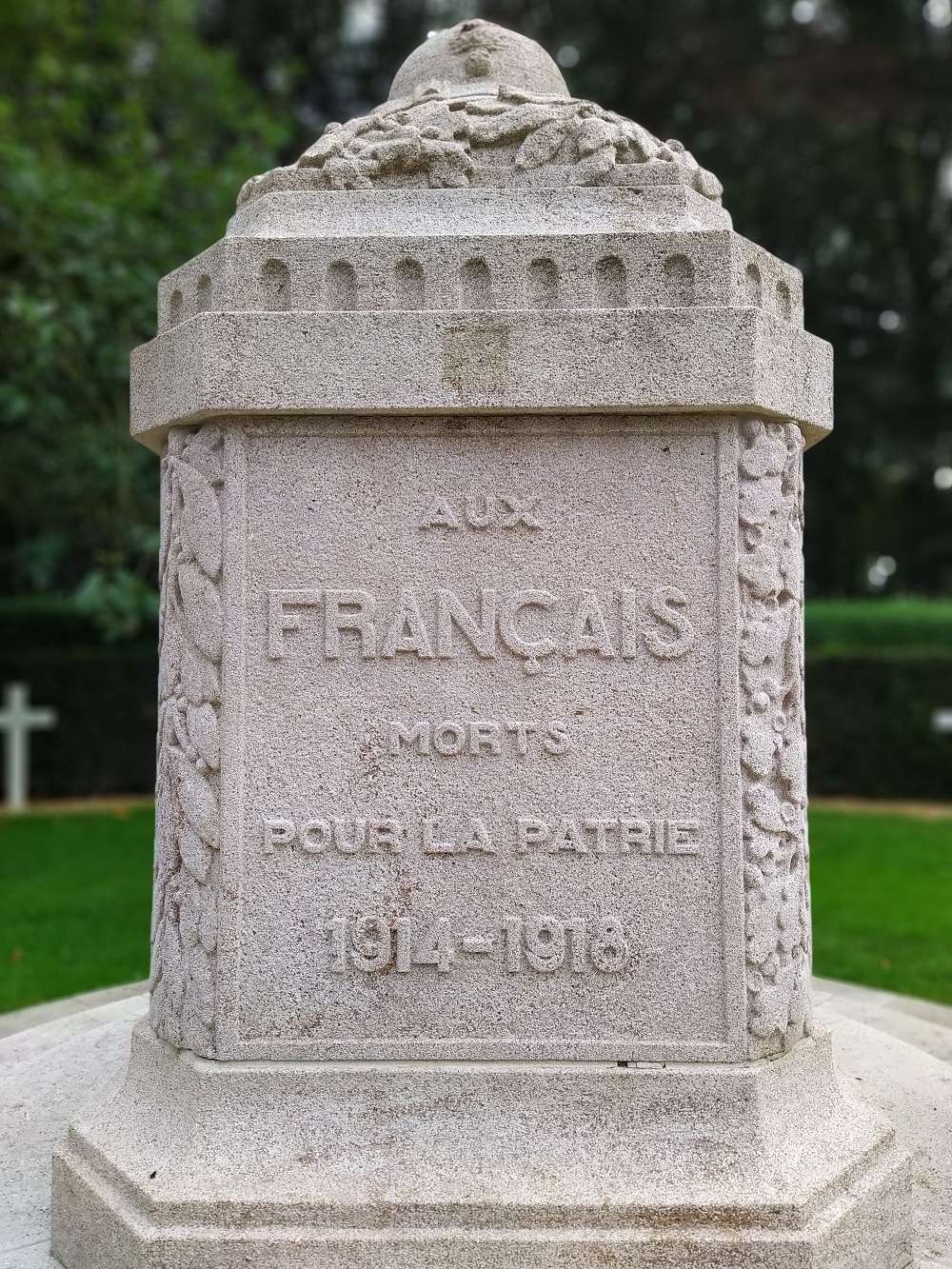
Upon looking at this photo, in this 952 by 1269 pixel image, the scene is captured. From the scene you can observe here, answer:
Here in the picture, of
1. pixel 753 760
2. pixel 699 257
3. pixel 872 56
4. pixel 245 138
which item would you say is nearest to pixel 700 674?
pixel 753 760

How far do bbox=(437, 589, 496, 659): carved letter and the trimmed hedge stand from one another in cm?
910

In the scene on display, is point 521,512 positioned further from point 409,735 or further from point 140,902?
point 140,902

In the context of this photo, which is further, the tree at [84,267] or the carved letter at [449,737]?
the tree at [84,267]

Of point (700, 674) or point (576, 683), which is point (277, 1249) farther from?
point (700, 674)

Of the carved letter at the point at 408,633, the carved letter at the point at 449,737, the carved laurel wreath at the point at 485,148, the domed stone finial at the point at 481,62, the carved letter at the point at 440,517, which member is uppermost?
the domed stone finial at the point at 481,62

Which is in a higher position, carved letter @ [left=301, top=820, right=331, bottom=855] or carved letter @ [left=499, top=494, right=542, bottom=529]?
carved letter @ [left=499, top=494, right=542, bottom=529]

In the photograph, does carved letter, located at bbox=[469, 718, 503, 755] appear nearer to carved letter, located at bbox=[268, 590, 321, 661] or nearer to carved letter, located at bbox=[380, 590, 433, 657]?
carved letter, located at bbox=[380, 590, 433, 657]

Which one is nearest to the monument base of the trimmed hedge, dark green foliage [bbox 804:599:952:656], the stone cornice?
the stone cornice

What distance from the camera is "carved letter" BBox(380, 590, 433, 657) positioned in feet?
8.84

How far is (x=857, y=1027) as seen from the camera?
4.03 m

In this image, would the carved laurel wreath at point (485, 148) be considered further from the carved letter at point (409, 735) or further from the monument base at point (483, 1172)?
the monument base at point (483, 1172)

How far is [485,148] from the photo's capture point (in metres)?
2.84

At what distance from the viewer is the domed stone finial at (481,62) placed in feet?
10.3

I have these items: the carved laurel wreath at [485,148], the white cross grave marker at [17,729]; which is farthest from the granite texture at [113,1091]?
the white cross grave marker at [17,729]
